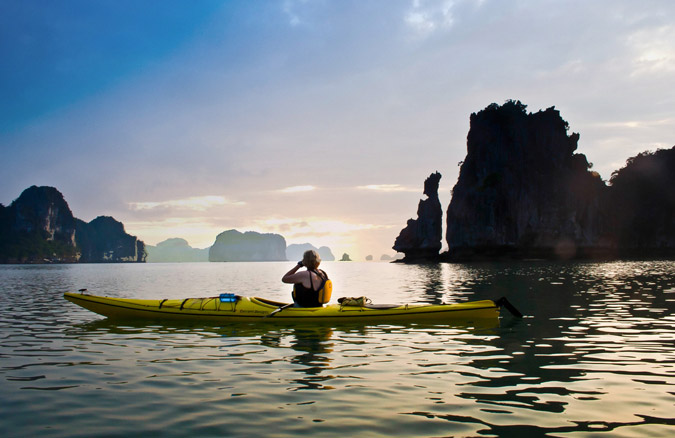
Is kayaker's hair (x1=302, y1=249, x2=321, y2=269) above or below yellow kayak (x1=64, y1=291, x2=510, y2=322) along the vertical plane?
above

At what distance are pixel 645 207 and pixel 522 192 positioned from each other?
3855 centimetres

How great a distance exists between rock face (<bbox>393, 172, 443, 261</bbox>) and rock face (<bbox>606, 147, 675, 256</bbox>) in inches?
1486

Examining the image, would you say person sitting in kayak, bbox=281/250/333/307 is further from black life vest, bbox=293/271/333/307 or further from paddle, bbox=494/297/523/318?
paddle, bbox=494/297/523/318

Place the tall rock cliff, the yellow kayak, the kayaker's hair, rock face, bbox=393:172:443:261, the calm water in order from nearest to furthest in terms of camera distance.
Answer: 1. the calm water
2. the kayaker's hair
3. the yellow kayak
4. the tall rock cliff
5. rock face, bbox=393:172:443:261

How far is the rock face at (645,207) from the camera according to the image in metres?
107

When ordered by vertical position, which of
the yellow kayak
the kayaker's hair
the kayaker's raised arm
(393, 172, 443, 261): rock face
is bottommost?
the yellow kayak

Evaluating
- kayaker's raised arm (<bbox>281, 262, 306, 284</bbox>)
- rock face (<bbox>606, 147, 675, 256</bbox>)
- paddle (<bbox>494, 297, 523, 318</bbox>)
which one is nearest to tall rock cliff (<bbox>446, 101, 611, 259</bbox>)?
rock face (<bbox>606, 147, 675, 256</bbox>)

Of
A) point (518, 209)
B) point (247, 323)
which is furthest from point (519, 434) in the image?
point (518, 209)

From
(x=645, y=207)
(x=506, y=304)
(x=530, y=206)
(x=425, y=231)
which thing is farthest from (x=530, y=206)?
(x=506, y=304)

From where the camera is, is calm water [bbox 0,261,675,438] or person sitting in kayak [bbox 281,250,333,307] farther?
person sitting in kayak [bbox 281,250,333,307]

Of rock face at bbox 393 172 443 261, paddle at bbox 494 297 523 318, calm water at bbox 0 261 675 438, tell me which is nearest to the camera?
calm water at bbox 0 261 675 438

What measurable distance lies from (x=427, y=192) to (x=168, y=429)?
347ft

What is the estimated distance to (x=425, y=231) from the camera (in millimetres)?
102250

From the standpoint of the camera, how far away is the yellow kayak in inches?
495
